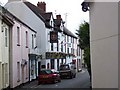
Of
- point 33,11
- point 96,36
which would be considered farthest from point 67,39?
point 96,36

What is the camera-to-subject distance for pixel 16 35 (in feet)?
104

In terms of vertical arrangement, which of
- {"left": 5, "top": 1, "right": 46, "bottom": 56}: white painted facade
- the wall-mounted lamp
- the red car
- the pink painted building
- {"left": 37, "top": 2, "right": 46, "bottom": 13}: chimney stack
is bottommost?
the red car

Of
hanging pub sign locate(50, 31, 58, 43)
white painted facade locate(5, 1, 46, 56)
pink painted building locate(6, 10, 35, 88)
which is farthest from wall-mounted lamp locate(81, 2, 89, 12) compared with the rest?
hanging pub sign locate(50, 31, 58, 43)

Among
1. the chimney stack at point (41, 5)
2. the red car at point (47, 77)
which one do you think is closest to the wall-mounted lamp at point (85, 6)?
the red car at point (47, 77)

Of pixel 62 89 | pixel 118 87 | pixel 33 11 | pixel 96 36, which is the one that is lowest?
pixel 62 89

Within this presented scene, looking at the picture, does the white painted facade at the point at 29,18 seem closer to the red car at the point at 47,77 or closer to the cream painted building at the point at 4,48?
the red car at the point at 47,77

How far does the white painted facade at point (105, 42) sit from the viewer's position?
→ 39.1ft

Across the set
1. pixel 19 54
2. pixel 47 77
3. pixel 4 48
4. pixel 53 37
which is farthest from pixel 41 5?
pixel 4 48

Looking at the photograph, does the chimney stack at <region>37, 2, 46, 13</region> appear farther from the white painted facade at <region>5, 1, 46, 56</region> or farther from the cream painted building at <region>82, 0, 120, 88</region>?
the cream painted building at <region>82, 0, 120, 88</region>

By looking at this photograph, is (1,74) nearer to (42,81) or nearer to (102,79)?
(42,81)

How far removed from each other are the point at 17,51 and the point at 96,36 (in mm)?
17603

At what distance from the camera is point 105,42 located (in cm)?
1348

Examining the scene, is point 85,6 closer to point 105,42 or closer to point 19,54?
point 105,42

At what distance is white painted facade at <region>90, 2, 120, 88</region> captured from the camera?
1193 cm
